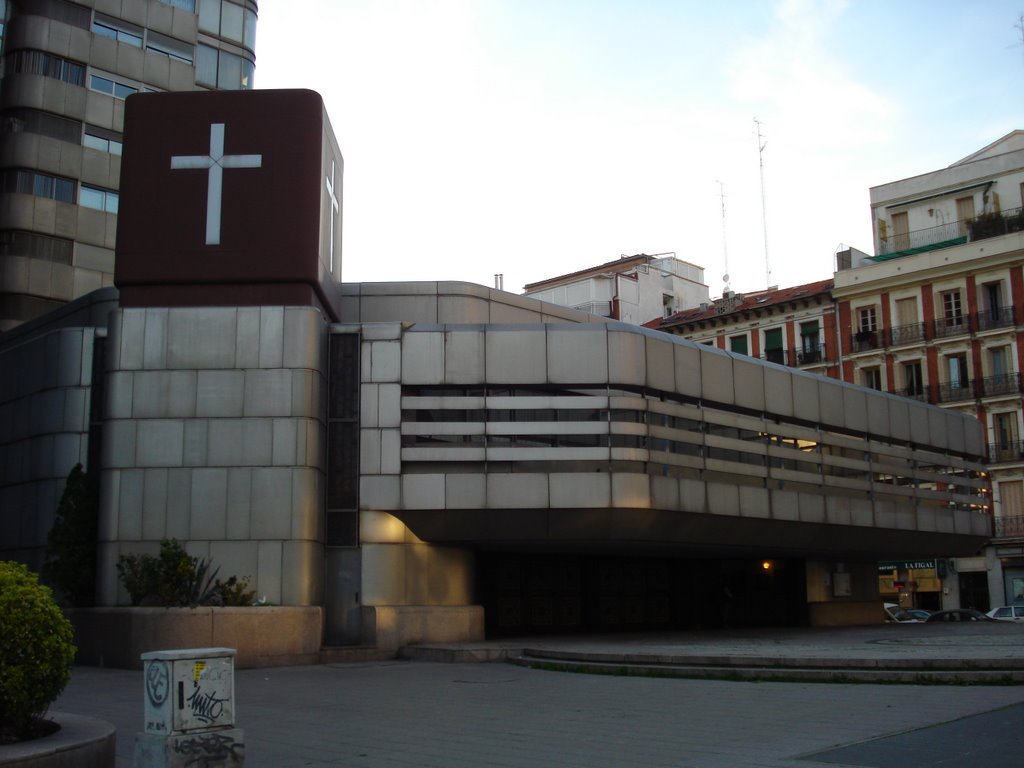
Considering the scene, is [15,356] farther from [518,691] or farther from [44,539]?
[518,691]

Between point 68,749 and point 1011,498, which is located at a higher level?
point 1011,498

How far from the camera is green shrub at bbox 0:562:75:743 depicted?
29.2 ft

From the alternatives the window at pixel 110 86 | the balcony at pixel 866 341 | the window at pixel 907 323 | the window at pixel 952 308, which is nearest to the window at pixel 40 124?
the window at pixel 110 86

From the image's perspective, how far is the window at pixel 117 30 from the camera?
4584 cm

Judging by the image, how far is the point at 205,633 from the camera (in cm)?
2078

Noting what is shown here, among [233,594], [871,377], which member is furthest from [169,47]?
[871,377]

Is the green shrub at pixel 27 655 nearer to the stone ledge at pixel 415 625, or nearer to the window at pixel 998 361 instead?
the stone ledge at pixel 415 625

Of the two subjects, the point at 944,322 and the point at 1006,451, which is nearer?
the point at 1006,451

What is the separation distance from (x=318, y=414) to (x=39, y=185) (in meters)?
26.0

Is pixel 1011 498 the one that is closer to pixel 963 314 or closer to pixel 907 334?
pixel 963 314

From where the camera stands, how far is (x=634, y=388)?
25.3 metres

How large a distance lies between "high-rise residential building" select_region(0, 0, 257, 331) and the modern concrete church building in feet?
54.8

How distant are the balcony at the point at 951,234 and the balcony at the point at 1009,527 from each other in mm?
13978

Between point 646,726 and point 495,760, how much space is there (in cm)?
252
